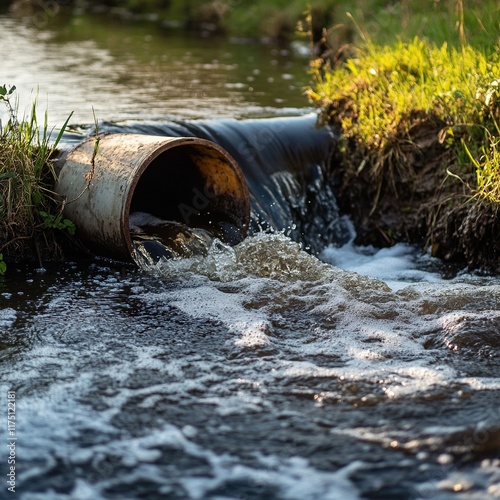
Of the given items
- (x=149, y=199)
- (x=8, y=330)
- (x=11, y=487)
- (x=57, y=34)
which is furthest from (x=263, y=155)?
(x=57, y=34)

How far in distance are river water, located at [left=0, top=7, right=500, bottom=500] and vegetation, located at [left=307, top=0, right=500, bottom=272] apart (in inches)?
8.8

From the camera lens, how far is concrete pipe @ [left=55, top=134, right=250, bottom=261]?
15.1 ft

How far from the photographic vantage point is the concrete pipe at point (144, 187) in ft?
15.1

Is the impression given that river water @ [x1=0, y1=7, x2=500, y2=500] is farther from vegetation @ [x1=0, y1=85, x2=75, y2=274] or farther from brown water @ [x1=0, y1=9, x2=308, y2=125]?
brown water @ [x1=0, y1=9, x2=308, y2=125]

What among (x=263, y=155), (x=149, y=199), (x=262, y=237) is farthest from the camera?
(x=263, y=155)

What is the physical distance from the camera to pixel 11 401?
3.11 m

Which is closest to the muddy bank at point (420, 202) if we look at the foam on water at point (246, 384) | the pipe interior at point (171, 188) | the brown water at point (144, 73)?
the foam on water at point (246, 384)

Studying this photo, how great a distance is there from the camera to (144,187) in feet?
18.5

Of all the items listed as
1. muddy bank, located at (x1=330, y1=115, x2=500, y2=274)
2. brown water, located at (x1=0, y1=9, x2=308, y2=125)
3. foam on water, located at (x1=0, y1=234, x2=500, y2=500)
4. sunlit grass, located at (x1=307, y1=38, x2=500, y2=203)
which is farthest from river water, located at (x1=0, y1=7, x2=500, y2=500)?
brown water, located at (x1=0, y1=9, x2=308, y2=125)

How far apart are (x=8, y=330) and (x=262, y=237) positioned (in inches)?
77.0

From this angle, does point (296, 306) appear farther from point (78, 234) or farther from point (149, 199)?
point (149, 199)

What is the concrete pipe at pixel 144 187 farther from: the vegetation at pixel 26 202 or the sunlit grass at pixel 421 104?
the sunlit grass at pixel 421 104

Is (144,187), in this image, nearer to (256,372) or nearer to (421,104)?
(421,104)

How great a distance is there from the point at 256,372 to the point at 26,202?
6.83 ft
